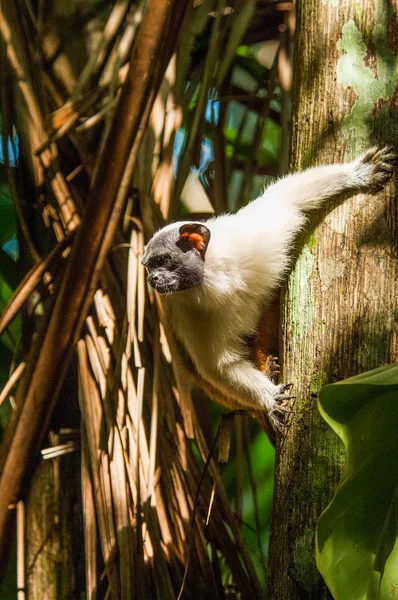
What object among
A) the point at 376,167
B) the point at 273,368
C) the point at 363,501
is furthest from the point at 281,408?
the point at 376,167

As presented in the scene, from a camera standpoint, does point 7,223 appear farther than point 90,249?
Yes

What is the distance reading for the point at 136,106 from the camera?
2451 mm

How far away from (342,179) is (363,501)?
908 millimetres

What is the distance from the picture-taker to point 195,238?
8.35ft

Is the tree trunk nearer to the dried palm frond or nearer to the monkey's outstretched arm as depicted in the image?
the monkey's outstretched arm

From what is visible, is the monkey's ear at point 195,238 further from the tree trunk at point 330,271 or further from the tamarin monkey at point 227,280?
the tree trunk at point 330,271

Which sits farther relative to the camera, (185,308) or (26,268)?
(26,268)

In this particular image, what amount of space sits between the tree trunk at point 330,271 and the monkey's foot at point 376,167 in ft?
0.08

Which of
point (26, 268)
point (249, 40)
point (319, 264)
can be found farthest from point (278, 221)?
point (249, 40)

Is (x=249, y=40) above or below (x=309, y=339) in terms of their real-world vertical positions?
above

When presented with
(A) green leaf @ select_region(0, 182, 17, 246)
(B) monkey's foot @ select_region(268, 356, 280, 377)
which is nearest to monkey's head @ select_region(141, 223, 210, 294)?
(B) monkey's foot @ select_region(268, 356, 280, 377)

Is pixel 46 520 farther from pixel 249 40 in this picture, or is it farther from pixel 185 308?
pixel 249 40

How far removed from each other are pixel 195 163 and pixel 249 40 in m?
1.14

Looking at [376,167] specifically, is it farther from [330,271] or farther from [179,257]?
[179,257]
